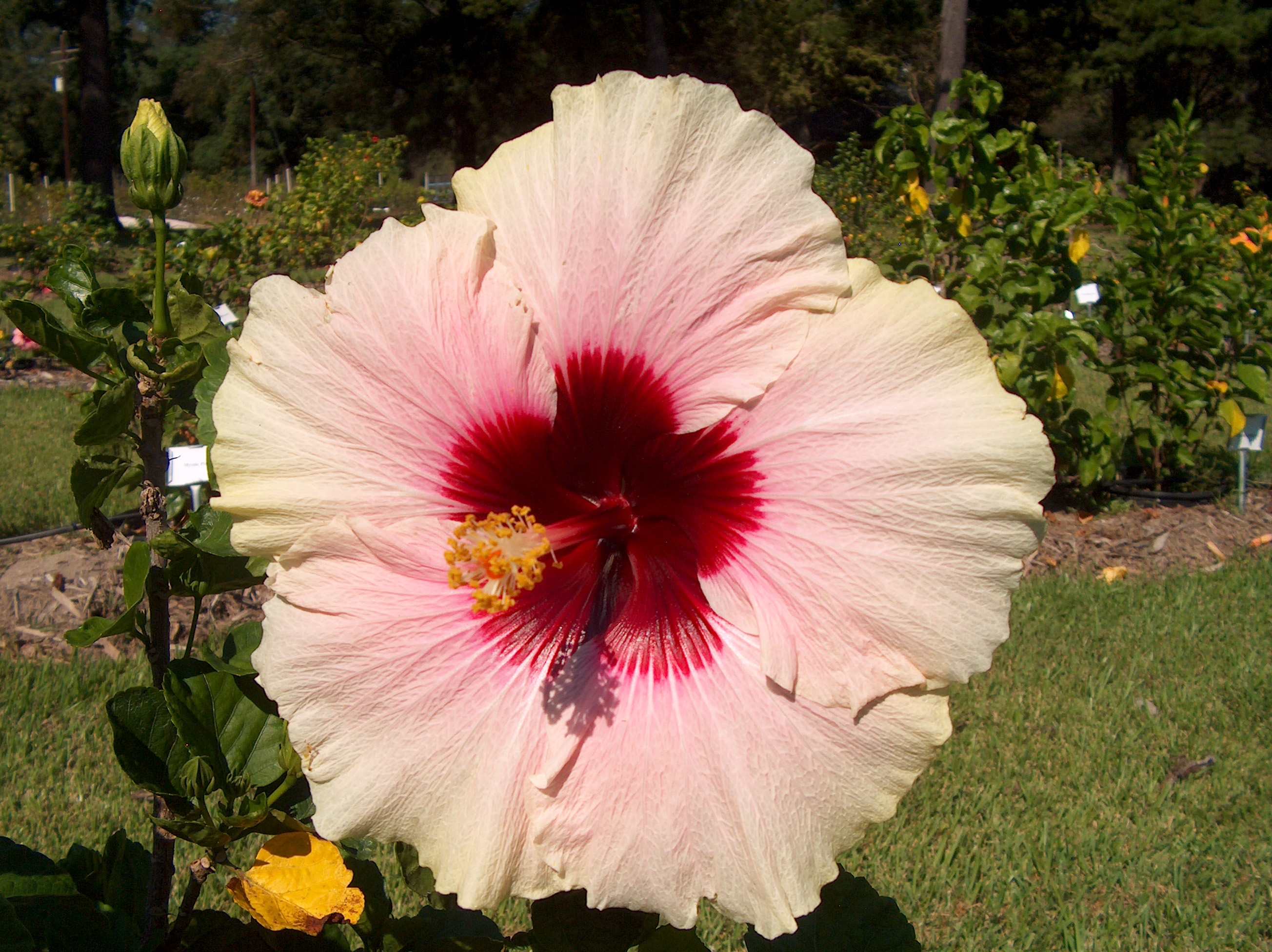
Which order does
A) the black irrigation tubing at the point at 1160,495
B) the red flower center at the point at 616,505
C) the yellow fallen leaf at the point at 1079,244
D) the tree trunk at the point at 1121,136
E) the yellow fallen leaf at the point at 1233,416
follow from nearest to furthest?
the red flower center at the point at 616,505 → the yellow fallen leaf at the point at 1079,244 → the yellow fallen leaf at the point at 1233,416 → the black irrigation tubing at the point at 1160,495 → the tree trunk at the point at 1121,136

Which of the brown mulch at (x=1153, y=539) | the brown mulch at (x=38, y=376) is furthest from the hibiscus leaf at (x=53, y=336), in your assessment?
the brown mulch at (x=38, y=376)

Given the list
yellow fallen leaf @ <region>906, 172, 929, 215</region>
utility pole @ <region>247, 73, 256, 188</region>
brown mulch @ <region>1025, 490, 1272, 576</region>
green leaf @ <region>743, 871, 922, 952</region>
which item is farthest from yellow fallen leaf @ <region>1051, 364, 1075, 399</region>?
utility pole @ <region>247, 73, 256, 188</region>

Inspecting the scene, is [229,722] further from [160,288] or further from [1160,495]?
[1160,495]

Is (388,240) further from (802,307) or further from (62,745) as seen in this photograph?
(62,745)

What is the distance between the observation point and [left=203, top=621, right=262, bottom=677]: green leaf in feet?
3.05

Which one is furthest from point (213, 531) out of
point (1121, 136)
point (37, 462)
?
point (1121, 136)

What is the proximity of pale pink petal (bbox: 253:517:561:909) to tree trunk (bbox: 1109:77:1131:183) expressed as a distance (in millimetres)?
28657

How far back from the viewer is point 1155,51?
74.7 ft

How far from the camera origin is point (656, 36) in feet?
66.0

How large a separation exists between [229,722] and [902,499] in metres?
0.64

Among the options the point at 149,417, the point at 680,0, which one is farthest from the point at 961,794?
the point at 680,0

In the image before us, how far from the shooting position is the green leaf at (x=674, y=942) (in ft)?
3.15

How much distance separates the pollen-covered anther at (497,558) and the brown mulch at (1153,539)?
13.4 feet

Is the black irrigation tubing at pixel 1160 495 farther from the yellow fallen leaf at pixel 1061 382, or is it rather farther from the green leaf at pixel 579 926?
the green leaf at pixel 579 926
